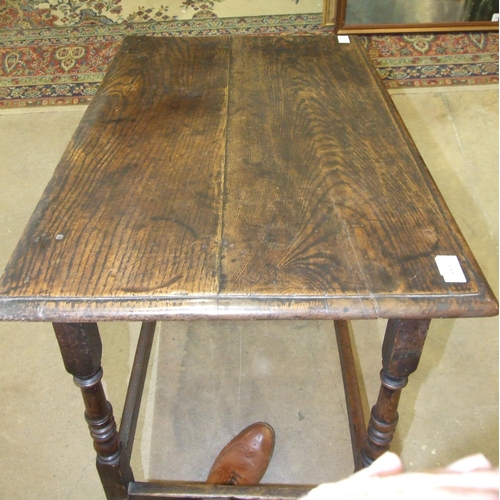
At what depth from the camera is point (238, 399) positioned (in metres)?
1.30

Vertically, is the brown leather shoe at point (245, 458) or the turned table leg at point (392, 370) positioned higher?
the turned table leg at point (392, 370)

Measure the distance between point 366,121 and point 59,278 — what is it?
2.06ft

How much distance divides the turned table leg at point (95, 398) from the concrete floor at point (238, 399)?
0.19 metres

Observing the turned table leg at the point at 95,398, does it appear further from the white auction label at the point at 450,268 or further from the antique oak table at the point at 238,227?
the white auction label at the point at 450,268

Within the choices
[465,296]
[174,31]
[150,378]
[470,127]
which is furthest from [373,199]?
[174,31]

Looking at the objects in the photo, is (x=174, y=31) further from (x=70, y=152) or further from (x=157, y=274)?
(x=157, y=274)

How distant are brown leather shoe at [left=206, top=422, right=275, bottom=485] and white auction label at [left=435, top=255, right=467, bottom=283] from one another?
629mm

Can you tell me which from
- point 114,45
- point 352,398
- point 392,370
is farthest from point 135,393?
point 114,45

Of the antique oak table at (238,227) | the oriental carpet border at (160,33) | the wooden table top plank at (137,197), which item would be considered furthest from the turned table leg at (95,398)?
the oriental carpet border at (160,33)

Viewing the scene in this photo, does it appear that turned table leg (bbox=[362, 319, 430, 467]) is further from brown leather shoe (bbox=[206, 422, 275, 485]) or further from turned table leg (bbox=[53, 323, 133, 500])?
turned table leg (bbox=[53, 323, 133, 500])

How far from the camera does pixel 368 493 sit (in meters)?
0.34

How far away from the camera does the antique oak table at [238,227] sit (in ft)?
2.21

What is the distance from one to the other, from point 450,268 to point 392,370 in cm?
20

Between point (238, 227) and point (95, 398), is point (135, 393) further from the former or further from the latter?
point (238, 227)
